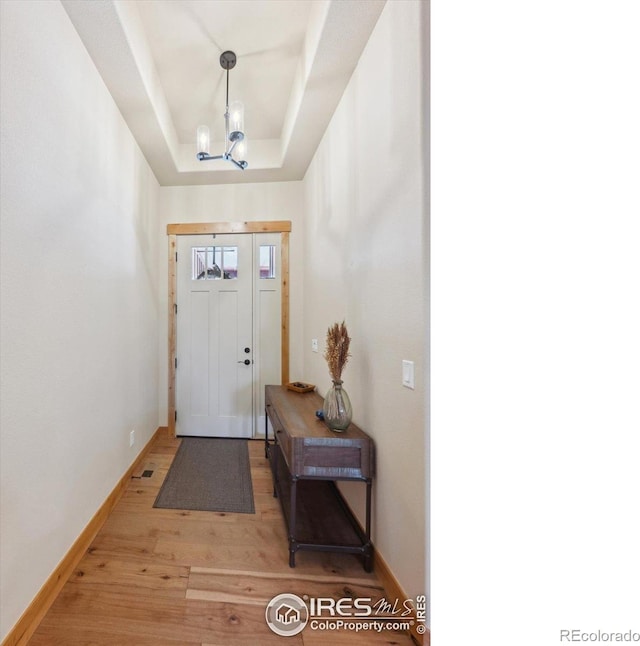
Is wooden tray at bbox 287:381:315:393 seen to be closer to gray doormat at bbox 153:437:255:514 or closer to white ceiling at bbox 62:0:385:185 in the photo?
gray doormat at bbox 153:437:255:514

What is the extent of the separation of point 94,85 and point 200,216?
1.49m

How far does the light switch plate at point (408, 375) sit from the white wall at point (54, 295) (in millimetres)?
1537

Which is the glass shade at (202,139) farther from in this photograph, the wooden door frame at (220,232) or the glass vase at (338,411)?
the glass vase at (338,411)

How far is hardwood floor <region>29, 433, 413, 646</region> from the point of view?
3.92 ft

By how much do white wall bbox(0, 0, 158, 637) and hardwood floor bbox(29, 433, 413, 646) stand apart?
0.66 ft

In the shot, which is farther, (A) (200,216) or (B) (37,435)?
(A) (200,216)

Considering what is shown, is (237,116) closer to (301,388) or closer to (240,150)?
(240,150)

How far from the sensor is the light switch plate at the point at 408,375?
1201mm

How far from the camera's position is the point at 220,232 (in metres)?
3.21

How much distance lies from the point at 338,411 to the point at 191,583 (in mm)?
1078
